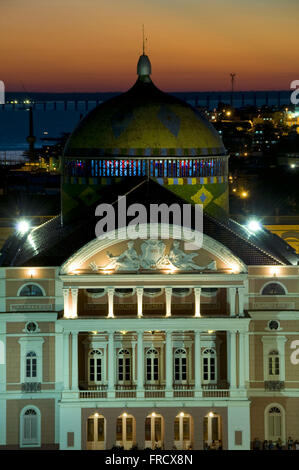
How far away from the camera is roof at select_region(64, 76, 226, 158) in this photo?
6975 centimetres

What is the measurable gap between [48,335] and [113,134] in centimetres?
1112

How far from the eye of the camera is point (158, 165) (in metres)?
69.7

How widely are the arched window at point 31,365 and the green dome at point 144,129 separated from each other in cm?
1121

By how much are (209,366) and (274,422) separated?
3366mm

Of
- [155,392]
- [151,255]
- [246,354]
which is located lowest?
[155,392]

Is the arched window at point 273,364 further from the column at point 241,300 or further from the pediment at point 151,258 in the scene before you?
the pediment at point 151,258

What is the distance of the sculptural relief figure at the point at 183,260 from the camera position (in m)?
61.9

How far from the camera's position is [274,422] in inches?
2488

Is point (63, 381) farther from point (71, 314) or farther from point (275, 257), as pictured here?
point (275, 257)

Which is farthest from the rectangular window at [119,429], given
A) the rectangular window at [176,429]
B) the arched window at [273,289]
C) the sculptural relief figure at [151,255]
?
the arched window at [273,289]

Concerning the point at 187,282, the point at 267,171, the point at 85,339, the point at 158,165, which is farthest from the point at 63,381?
the point at 267,171

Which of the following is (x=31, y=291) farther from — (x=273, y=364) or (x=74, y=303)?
(x=273, y=364)

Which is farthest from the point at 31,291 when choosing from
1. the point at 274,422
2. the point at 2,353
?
the point at 274,422

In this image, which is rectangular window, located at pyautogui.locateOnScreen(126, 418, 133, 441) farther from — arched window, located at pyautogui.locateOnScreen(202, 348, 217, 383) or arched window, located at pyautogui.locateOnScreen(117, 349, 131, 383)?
arched window, located at pyautogui.locateOnScreen(202, 348, 217, 383)
